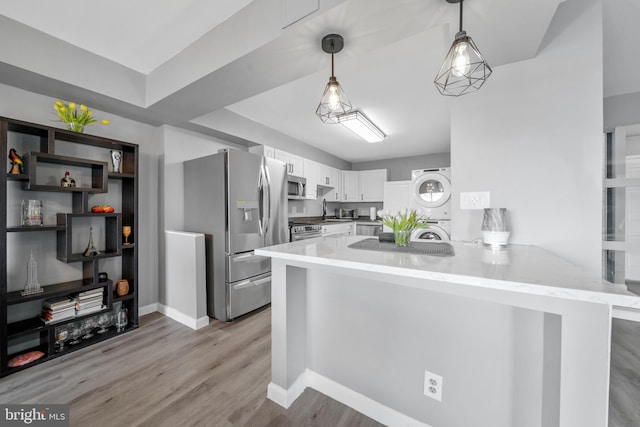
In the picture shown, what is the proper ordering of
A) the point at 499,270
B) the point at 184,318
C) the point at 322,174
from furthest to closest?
1. the point at 322,174
2. the point at 184,318
3. the point at 499,270

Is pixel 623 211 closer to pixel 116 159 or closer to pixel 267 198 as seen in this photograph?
pixel 267 198

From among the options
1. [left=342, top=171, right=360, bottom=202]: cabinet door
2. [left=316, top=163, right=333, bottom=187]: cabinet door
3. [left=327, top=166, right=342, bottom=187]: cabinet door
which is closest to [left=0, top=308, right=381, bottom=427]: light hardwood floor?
[left=316, top=163, right=333, bottom=187]: cabinet door

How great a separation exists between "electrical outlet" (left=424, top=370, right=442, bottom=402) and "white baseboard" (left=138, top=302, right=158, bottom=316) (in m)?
2.96

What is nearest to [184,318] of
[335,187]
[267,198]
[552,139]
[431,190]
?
[267,198]

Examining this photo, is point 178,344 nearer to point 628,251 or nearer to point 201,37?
point 201,37

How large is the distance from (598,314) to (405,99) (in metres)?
2.50

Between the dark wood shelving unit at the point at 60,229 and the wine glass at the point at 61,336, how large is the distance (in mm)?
56

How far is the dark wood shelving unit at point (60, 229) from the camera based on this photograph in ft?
5.66

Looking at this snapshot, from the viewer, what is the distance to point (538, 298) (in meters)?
0.77

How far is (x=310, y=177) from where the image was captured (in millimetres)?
4410

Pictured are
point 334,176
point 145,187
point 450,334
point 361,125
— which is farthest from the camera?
point 334,176

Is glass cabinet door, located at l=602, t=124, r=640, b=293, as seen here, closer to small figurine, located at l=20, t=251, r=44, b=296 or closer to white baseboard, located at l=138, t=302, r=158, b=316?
white baseboard, located at l=138, t=302, r=158, b=316

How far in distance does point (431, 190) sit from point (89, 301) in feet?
15.0

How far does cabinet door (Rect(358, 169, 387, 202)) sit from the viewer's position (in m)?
5.40
